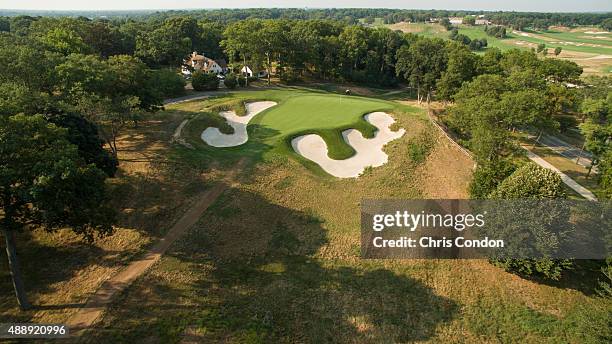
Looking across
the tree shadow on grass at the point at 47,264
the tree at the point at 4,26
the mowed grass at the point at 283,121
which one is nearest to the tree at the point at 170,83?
the mowed grass at the point at 283,121

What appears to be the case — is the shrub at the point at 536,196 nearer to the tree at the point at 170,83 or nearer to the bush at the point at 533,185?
the bush at the point at 533,185

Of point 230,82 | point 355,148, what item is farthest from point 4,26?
point 355,148

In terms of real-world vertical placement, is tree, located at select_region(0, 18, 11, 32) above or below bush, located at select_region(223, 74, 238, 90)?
above

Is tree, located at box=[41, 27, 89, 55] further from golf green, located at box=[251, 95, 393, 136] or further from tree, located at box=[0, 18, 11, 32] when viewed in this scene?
tree, located at box=[0, 18, 11, 32]

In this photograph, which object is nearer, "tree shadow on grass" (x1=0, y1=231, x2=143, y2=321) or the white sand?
"tree shadow on grass" (x1=0, y1=231, x2=143, y2=321)

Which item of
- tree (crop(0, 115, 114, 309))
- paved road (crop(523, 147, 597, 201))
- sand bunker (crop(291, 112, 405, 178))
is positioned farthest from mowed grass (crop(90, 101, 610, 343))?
paved road (crop(523, 147, 597, 201))

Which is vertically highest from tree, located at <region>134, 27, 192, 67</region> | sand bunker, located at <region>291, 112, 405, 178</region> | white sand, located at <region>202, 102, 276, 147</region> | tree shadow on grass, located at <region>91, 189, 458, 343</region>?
tree, located at <region>134, 27, 192, 67</region>
